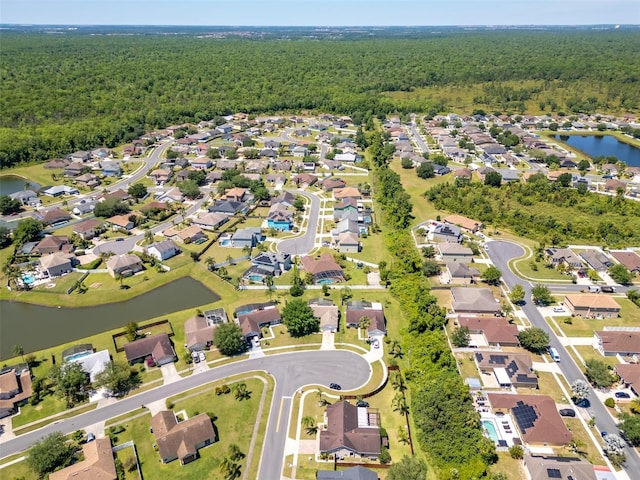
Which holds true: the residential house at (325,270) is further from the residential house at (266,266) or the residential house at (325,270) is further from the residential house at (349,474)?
the residential house at (349,474)

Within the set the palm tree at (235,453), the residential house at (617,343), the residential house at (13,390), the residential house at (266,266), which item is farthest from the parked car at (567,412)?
the residential house at (13,390)

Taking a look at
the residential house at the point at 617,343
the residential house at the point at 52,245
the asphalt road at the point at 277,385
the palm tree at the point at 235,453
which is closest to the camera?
the palm tree at the point at 235,453

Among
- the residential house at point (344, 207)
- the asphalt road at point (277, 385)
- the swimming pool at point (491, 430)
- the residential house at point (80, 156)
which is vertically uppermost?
the residential house at point (80, 156)

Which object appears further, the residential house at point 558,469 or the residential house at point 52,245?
the residential house at point 52,245

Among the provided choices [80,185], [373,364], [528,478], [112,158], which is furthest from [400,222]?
[112,158]

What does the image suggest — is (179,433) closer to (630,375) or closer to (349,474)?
(349,474)

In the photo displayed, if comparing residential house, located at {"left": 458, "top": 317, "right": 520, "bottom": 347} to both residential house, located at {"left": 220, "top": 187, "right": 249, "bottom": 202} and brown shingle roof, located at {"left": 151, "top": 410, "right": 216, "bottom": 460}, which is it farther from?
residential house, located at {"left": 220, "top": 187, "right": 249, "bottom": 202}

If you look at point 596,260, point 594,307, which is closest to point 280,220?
point 594,307
